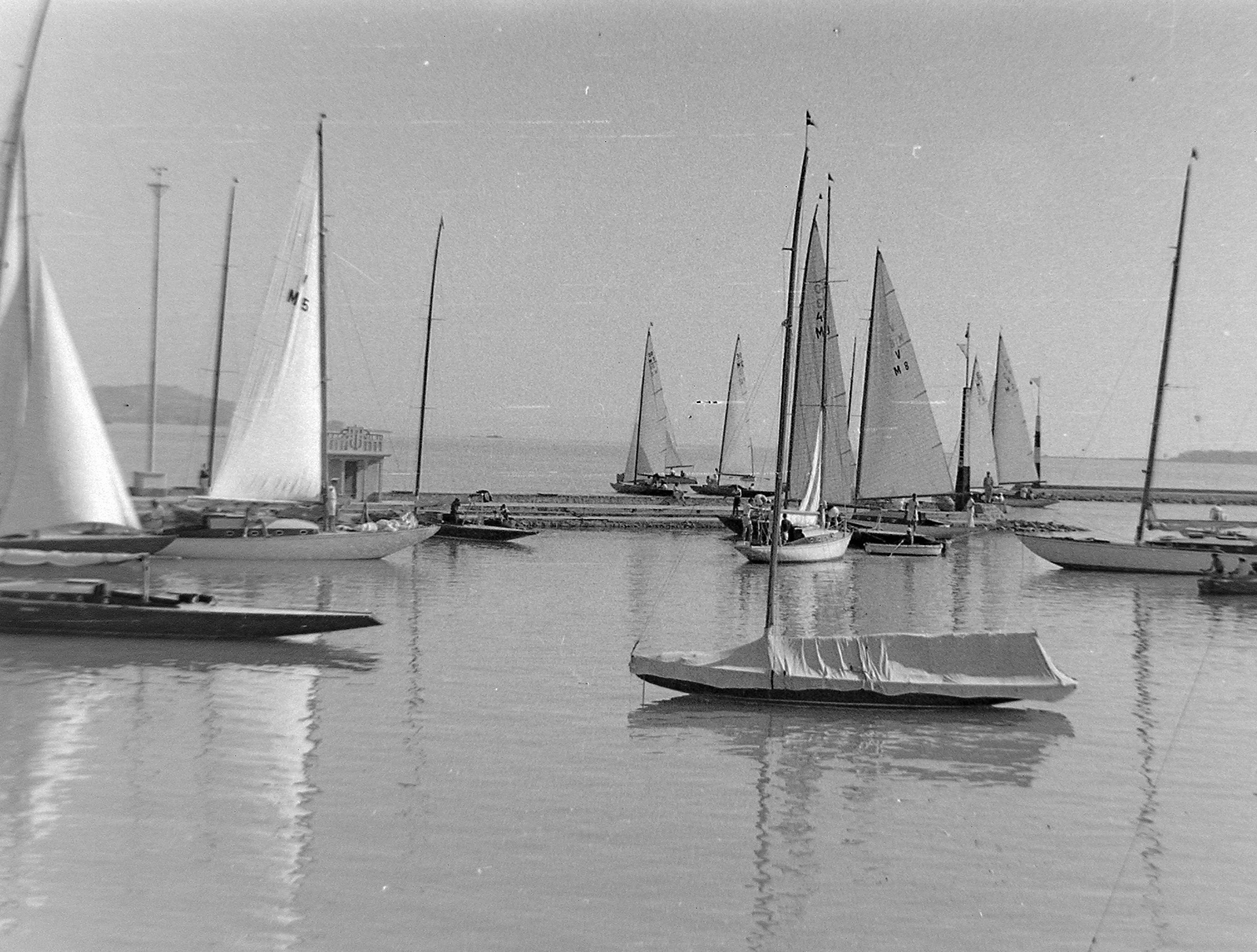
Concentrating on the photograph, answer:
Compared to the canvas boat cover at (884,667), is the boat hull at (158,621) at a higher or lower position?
lower

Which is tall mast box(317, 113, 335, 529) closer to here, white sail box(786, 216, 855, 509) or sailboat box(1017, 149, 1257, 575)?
white sail box(786, 216, 855, 509)

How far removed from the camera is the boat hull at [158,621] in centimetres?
2700

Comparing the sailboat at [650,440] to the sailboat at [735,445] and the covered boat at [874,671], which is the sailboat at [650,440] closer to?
the sailboat at [735,445]

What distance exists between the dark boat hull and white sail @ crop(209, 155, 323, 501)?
26573 millimetres

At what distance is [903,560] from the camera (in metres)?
57.8

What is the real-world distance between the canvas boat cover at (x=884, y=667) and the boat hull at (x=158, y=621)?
9004 mm

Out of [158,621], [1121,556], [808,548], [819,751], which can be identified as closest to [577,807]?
[819,751]

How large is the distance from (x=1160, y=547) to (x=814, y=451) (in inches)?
581

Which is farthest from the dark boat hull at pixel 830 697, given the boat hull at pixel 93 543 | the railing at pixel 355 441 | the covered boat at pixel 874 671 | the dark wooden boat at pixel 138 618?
the railing at pixel 355 441

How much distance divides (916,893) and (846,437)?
45.8m

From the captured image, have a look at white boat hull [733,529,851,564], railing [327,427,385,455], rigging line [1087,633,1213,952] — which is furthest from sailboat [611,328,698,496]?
rigging line [1087,633,1213,952]

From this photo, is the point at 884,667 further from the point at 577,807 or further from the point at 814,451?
the point at 814,451

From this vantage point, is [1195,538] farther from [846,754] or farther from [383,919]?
[383,919]

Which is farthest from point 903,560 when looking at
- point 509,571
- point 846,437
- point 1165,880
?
point 1165,880
